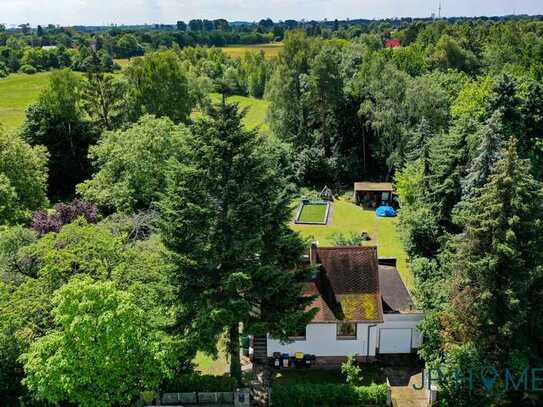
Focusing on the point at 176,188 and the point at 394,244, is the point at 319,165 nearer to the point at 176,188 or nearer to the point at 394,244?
the point at 394,244

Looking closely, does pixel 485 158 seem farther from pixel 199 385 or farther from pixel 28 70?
pixel 28 70

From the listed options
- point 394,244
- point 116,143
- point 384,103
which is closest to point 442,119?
point 384,103

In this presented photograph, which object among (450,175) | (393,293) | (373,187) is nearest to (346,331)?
(393,293)

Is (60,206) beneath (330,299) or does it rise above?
above

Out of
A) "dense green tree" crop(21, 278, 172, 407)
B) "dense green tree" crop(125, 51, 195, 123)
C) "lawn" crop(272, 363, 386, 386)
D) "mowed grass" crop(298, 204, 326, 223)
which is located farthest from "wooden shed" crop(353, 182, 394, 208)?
"dense green tree" crop(21, 278, 172, 407)

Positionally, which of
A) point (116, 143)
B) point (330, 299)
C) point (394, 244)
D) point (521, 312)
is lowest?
point (394, 244)
